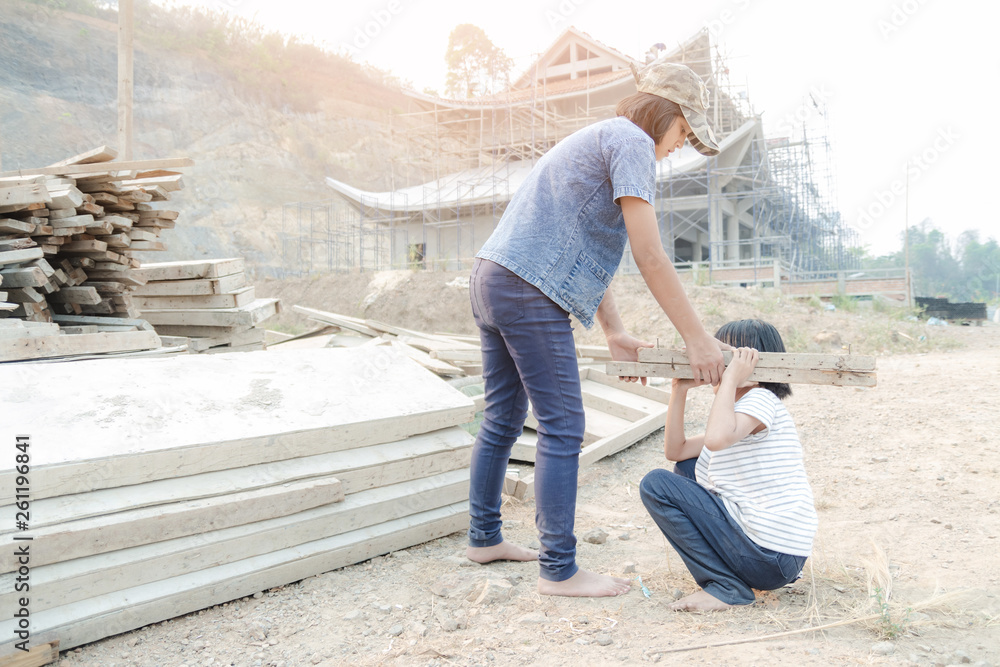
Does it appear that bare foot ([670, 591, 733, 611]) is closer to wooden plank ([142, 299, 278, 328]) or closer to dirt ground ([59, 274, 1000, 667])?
dirt ground ([59, 274, 1000, 667])

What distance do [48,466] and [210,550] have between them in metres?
0.56

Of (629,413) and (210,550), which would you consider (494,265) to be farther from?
(629,413)

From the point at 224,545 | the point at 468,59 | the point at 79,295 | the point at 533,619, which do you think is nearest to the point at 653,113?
the point at 533,619

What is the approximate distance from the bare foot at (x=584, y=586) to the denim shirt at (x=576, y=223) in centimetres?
89

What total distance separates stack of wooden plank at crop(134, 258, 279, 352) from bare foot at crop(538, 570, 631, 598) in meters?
3.97

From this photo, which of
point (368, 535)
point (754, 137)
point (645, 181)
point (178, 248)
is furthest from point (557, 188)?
point (178, 248)

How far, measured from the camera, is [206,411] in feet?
7.86

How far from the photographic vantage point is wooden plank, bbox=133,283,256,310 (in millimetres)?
5363

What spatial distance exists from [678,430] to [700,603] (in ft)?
1.87

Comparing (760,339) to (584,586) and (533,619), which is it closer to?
(584,586)

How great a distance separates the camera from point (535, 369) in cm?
216

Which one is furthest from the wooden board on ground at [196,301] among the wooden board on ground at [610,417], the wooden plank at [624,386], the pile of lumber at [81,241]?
the wooden plank at [624,386]

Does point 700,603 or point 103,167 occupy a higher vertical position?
point 103,167

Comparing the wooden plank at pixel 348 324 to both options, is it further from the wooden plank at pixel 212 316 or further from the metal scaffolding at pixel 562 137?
the metal scaffolding at pixel 562 137
